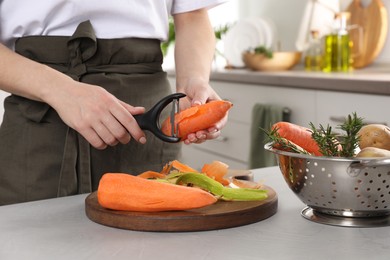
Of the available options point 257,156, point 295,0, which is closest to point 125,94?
point 257,156

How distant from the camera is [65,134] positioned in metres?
1.45

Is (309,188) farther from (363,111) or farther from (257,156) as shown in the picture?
(257,156)

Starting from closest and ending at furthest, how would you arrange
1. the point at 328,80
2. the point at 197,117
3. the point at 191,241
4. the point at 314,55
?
the point at 191,241 → the point at 197,117 → the point at 328,80 → the point at 314,55

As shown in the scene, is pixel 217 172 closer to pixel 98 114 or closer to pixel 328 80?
pixel 98 114

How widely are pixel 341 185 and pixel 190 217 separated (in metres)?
0.22

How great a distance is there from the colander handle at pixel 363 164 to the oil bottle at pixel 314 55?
107 inches

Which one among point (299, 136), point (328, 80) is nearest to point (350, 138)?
point (299, 136)

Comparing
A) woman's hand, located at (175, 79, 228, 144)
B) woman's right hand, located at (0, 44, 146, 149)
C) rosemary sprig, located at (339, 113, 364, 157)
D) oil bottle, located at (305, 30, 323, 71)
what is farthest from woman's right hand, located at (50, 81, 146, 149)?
oil bottle, located at (305, 30, 323, 71)

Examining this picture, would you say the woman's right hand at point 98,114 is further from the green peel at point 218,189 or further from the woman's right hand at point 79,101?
the green peel at point 218,189

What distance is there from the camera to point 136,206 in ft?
3.21

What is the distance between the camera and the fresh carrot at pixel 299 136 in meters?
1.05

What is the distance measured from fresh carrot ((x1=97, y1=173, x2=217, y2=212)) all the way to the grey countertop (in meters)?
1.64

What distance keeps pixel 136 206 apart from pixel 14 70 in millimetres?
470

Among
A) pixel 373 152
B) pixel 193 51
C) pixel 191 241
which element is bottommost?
pixel 191 241
